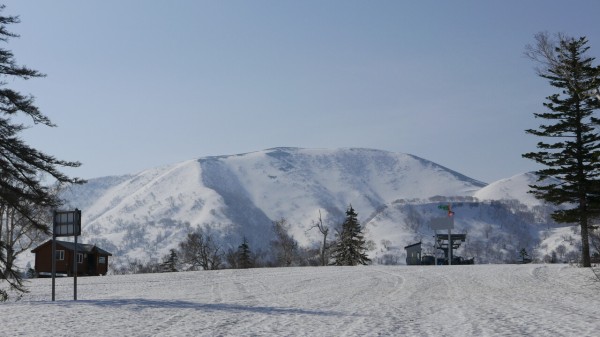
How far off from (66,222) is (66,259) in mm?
54206

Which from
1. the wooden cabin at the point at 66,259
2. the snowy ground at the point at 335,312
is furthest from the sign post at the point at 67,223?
the wooden cabin at the point at 66,259

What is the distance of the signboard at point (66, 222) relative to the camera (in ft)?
82.3

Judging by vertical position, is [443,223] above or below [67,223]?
above

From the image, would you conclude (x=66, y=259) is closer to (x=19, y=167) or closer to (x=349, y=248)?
(x=349, y=248)

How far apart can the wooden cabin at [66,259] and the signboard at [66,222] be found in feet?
168

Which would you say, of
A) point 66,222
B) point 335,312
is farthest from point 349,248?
point 335,312

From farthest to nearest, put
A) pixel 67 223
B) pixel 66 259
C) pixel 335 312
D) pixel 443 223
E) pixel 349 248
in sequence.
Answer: pixel 443 223, pixel 349 248, pixel 66 259, pixel 67 223, pixel 335 312

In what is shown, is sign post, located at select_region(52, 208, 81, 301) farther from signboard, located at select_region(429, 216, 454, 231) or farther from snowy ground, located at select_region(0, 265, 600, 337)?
signboard, located at select_region(429, 216, 454, 231)

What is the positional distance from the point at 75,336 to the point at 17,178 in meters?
12.2

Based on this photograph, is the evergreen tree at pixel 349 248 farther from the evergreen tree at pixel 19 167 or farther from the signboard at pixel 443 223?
the evergreen tree at pixel 19 167

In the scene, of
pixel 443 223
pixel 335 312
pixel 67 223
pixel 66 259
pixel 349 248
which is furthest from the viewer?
pixel 443 223

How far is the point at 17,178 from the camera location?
24.6m

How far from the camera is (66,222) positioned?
25344mm

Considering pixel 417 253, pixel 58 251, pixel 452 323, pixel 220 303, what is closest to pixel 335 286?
pixel 220 303
